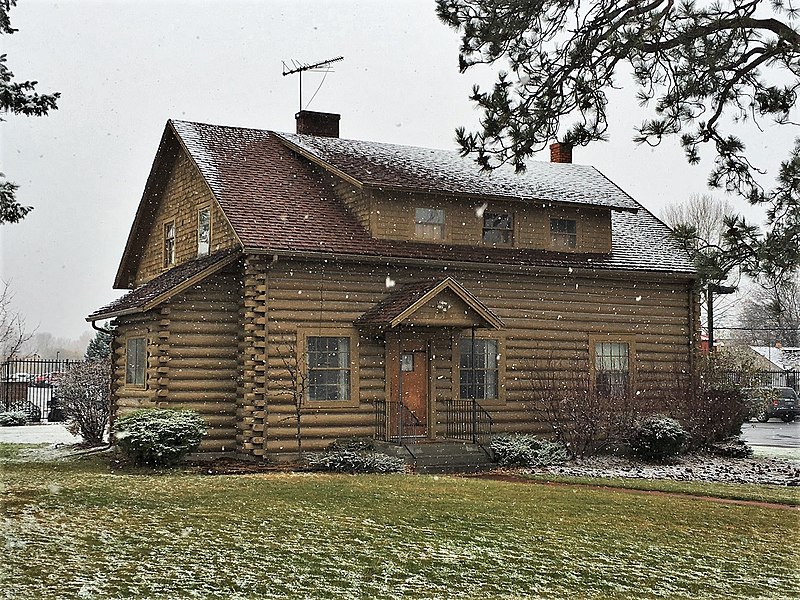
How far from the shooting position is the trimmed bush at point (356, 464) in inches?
782

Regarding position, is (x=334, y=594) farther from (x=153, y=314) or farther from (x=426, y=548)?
(x=153, y=314)

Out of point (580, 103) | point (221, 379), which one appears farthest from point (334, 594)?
point (221, 379)

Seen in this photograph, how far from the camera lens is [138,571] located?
33.0 ft

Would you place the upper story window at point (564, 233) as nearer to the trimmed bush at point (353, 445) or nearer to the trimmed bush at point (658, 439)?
the trimmed bush at point (658, 439)

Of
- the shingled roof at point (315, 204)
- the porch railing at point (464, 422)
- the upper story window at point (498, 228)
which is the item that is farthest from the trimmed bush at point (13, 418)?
the upper story window at point (498, 228)

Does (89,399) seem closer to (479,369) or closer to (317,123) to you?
(317,123)

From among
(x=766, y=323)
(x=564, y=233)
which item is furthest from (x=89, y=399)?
(x=766, y=323)

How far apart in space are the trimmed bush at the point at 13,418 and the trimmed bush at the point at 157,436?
15498 millimetres

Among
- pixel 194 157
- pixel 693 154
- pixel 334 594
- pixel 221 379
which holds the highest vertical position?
pixel 194 157

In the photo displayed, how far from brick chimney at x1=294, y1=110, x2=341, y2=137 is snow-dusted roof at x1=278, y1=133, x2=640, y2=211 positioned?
0.82 meters

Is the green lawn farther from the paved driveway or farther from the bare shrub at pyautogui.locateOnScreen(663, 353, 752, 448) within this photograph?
the paved driveway

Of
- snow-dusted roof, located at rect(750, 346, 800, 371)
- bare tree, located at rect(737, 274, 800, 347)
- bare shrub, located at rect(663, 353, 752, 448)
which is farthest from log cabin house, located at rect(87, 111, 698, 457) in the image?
bare tree, located at rect(737, 274, 800, 347)

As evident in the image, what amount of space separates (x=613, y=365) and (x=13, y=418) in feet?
71.9

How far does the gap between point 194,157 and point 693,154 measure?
43.0ft
